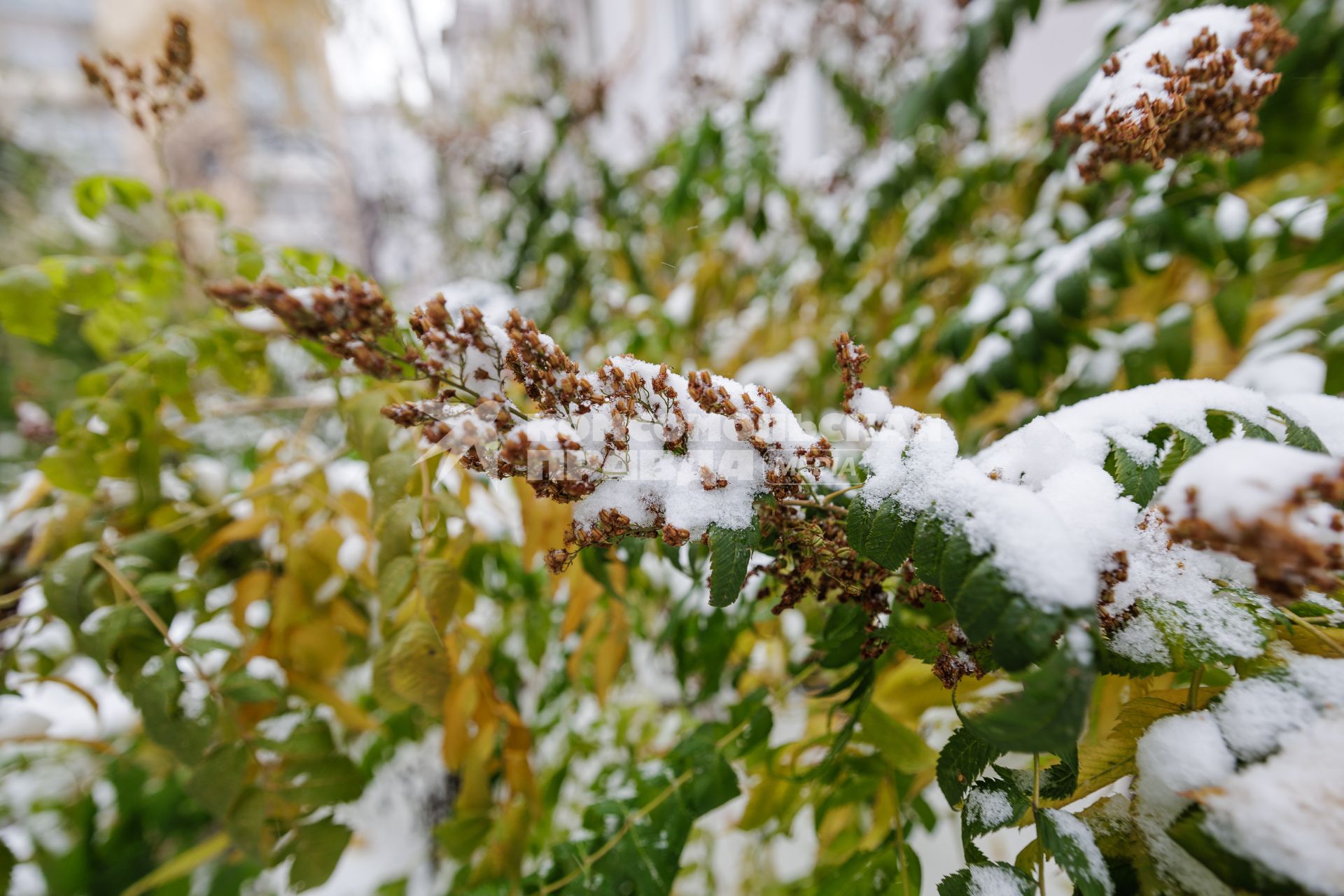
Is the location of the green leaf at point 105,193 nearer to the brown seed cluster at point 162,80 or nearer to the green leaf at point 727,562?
the brown seed cluster at point 162,80

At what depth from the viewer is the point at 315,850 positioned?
1.45ft

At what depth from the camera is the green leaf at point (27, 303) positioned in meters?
0.45

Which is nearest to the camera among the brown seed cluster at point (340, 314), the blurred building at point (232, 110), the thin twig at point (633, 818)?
the brown seed cluster at point (340, 314)

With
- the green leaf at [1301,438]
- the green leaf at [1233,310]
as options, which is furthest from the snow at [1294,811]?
the green leaf at [1233,310]

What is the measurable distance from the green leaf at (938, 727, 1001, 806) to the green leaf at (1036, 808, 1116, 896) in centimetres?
3

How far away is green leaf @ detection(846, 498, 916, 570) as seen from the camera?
0.24m

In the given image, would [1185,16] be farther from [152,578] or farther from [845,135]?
[845,135]

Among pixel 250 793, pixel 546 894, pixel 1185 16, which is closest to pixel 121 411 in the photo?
pixel 250 793

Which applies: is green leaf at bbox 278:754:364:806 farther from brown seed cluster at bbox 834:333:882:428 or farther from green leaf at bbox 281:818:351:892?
brown seed cluster at bbox 834:333:882:428

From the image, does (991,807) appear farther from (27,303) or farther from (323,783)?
(27,303)

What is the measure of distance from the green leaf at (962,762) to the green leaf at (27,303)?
65cm

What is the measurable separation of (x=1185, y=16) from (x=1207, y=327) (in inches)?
22.4

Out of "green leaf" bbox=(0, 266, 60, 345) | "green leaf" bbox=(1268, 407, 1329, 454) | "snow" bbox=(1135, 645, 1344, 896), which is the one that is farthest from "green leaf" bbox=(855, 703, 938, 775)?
"green leaf" bbox=(0, 266, 60, 345)

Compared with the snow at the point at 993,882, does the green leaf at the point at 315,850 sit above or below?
below
